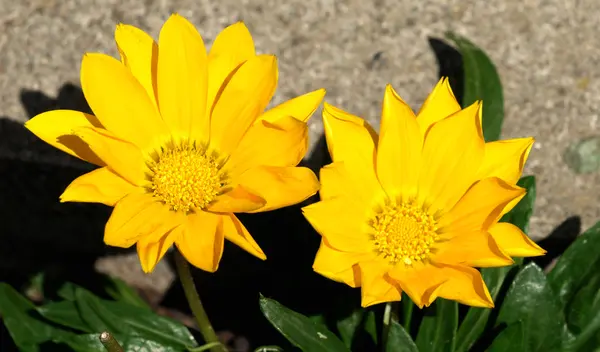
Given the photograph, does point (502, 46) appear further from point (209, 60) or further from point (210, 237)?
point (210, 237)

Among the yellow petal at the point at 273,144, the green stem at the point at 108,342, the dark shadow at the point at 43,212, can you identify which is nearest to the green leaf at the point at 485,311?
the yellow petal at the point at 273,144

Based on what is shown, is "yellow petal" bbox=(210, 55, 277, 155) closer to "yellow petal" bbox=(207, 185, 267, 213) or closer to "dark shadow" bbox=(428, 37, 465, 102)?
"yellow petal" bbox=(207, 185, 267, 213)

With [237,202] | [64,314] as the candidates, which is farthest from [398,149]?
[64,314]

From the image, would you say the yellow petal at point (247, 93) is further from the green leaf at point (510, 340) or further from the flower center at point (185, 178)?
the green leaf at point (510, 340)

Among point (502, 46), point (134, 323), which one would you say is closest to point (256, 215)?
point (134, 323)

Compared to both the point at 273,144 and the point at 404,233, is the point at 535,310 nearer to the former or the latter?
the point at 404,233

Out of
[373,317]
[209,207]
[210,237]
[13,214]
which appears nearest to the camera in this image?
[210,237]

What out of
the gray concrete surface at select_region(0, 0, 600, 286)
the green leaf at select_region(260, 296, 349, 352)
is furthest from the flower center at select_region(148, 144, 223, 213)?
the gray concrete surface at select_region(0, 0, 600, 286)
